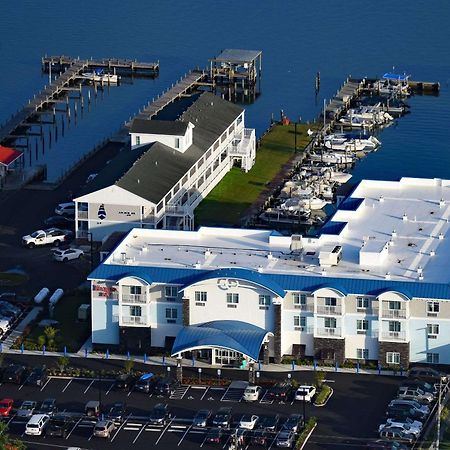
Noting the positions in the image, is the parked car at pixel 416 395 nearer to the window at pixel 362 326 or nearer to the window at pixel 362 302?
the window at pixel 362 326

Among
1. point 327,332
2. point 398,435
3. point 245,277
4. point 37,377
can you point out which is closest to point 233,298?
point 245,277

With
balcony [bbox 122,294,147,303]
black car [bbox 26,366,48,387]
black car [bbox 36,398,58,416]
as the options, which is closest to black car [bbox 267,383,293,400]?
balcony [bbox 122,294,147,303]

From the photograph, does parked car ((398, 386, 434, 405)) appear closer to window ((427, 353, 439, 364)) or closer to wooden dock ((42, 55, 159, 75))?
window ((427, 353, 439, 364))

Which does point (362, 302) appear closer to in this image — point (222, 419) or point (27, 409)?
point (222, 419)

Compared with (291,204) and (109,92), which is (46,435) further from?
(109,92)

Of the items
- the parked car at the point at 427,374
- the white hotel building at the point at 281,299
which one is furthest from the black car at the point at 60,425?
the parked car at the point at 427,374

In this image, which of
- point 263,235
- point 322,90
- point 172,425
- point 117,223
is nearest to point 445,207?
point 263,235
